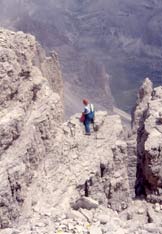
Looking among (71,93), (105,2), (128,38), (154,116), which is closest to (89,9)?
(105,2)

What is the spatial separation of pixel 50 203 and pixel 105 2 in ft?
438

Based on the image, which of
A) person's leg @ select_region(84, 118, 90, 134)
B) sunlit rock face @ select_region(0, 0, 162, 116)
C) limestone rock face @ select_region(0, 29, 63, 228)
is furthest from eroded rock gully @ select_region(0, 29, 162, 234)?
sunlit rock face @ select_region(0, 0, 162, 116)

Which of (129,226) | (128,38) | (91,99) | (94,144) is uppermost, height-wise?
(128,38)

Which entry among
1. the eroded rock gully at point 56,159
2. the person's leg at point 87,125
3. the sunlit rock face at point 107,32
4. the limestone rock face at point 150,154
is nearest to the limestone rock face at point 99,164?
the eroded rock gully at point 56,159

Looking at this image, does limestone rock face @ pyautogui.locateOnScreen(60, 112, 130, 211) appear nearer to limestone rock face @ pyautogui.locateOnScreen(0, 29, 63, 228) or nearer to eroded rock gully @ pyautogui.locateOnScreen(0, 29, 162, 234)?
eroded rock gully @ pyautogui.locateOnScreen(0, 29, 162, 234)

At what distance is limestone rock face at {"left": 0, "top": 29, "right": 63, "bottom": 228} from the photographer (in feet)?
56.3

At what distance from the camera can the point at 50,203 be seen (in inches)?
693

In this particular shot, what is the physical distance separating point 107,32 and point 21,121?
122825 mm

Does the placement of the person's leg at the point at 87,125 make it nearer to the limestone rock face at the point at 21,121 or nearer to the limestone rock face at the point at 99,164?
the limestone rock face at the point at 99,164

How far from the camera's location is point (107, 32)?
13938cm

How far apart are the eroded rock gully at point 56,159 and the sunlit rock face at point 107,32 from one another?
69252mm

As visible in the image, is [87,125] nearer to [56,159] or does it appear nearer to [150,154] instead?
[56,159]

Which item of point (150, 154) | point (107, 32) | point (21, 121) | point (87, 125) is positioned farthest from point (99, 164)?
point (107, 32)

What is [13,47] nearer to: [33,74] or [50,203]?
[33,74]
